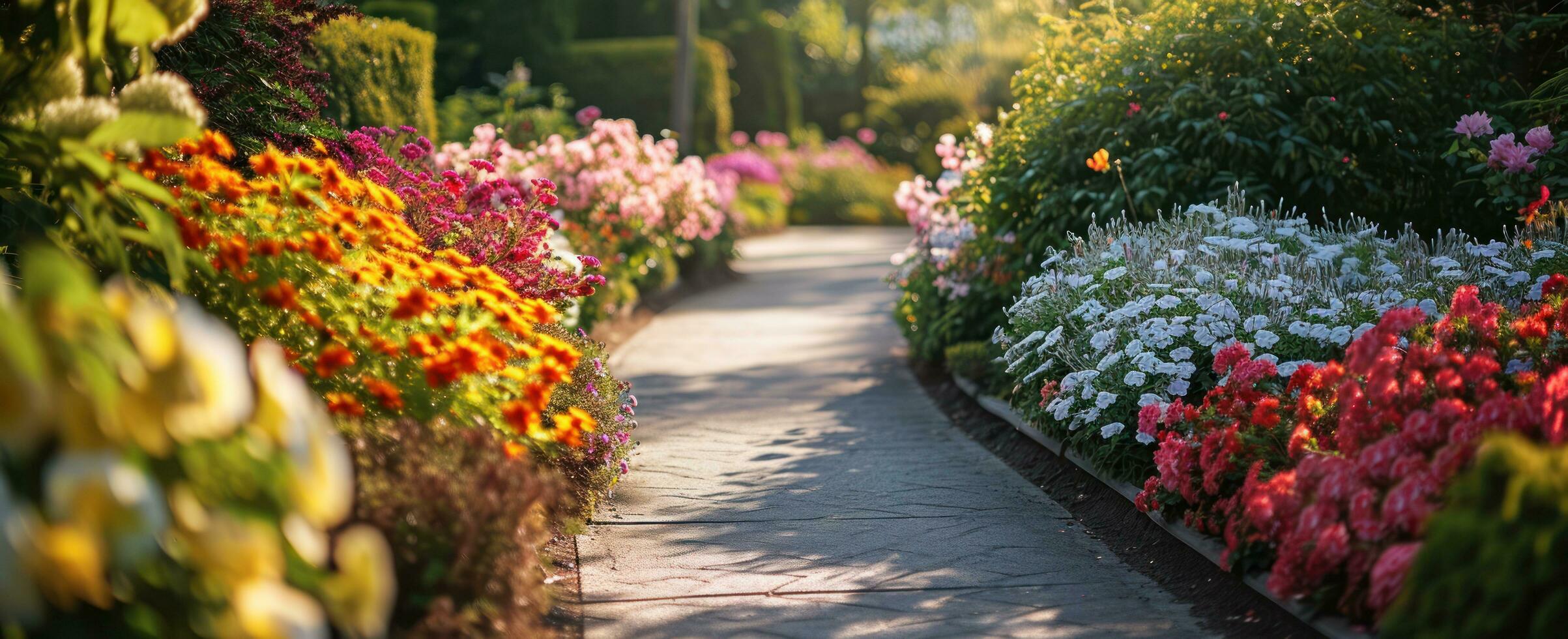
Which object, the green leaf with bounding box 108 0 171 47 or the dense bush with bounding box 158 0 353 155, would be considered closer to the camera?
the green leaf with bounding box 108 0 171 47

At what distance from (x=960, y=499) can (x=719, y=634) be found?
208cm

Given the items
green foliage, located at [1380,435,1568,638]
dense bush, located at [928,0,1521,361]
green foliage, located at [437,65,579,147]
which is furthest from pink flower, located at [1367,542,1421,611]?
green foliage, located at [437,65,579,147]

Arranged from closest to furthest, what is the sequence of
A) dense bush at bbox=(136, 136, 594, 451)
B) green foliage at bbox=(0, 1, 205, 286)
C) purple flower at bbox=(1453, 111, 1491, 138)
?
green foliage at bbox=(0, 1, 205, 286) → dense bush at bbox=(136, 136, 594, 451) → purple flower at bbox=(1453, 111, 1491, 138)

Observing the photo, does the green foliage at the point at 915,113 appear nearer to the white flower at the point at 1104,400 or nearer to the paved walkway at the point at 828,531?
the paved walkway at the point at 828,531

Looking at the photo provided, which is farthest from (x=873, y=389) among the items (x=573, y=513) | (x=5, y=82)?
(x=5, y=82)

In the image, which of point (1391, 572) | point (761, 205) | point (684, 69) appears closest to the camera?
point (1391, 572)

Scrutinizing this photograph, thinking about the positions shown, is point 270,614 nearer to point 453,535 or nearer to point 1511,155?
point 453,535

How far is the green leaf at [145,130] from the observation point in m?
3.23

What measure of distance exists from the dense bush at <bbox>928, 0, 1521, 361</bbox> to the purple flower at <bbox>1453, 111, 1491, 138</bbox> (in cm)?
53

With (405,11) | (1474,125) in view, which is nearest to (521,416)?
(1474,125)

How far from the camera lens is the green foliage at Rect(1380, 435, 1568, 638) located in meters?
2.75

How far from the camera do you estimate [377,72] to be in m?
8.99

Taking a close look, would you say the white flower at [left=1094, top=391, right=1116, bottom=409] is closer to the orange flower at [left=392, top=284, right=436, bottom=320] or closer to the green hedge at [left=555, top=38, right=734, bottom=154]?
the orange flower at [left=392, top=284, right=436, bottom=320]

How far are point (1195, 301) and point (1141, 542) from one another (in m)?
1.22
